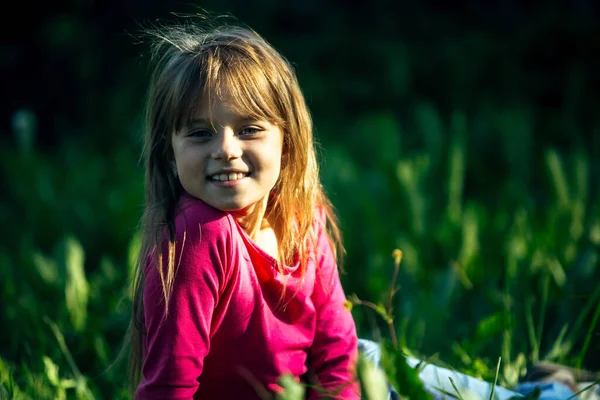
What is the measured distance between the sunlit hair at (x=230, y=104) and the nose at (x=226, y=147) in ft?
0.16

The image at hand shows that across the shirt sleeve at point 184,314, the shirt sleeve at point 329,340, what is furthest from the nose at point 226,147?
the shirt sleeve at point 329,340

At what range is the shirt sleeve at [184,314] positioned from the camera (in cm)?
135

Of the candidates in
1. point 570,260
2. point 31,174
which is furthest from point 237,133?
point 31,174

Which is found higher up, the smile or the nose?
the nose

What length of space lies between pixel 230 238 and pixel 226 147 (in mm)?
159

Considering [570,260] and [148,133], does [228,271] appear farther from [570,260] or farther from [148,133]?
[570,260]

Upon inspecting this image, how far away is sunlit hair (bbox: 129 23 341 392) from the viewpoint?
139 cm

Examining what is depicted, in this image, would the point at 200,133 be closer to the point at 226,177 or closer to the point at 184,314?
the point at 226,177

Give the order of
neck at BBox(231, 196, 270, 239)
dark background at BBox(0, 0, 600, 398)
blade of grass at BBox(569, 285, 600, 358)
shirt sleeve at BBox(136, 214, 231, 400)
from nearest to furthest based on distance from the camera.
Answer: shirt sleeve at BBox(136, 214, 231, 400) < neck at BBox(231, 196, 270, 239) < blade of grass at BBox(569, 285, 600, 358) < dark background at BBox(0, 0, 600, 398)

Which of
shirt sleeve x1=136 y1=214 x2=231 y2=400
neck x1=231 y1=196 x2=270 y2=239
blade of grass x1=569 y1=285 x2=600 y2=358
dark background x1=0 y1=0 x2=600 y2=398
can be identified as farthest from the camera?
dark background x1=0 y1=0 x2=600 y2=398

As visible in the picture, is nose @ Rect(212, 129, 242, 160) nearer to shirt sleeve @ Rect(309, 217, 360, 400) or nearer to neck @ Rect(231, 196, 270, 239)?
neck @ Rect(231, 196, 270, 239)

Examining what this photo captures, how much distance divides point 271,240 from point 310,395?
1.04ft

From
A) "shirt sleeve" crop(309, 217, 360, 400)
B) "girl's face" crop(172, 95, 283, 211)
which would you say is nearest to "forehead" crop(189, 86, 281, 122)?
"girl's face" crop(172, 95, 283, 211)

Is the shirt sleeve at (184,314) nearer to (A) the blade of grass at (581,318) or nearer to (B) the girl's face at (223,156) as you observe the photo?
(B) the girl's face at (223,156)
